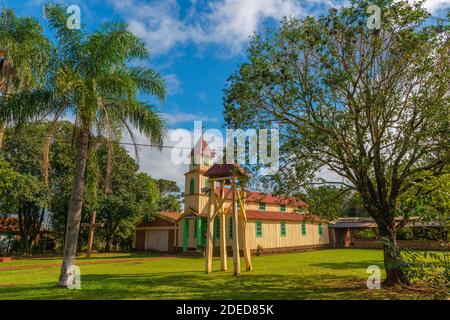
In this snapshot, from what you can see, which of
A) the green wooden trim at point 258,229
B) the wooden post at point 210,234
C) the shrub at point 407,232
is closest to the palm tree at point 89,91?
the wooden post at point 210,234

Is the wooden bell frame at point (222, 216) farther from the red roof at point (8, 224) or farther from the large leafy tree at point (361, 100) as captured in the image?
the red roof at point (8, 224)

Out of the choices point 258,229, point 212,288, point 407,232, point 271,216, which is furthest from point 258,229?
point 407,232

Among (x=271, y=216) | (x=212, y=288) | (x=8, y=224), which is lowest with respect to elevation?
(x=212, y=288)

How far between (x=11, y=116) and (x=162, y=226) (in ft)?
73.4

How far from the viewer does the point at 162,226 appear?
31969 mm

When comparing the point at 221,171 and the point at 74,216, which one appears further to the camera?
the point at 221,171

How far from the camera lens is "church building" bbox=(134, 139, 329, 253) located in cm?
2733

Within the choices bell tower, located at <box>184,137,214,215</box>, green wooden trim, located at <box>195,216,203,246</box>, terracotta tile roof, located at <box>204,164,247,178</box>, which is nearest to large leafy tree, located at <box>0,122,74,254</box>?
bell tower, located at <box>184,137,214,215</box>

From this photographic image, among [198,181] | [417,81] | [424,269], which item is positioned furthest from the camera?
[198,181]

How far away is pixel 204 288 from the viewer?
10.9 metres

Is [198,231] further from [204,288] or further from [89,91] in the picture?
[89,91]

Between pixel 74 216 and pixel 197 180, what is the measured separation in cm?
1705
